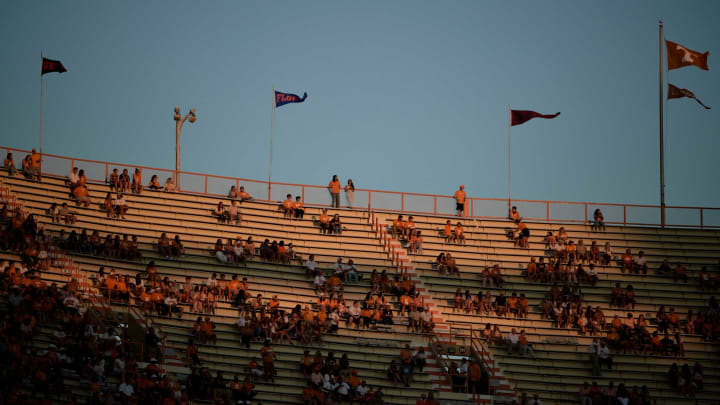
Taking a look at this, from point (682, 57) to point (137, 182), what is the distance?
24.5 m

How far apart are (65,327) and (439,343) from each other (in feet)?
41.8

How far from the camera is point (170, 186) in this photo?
4438cm

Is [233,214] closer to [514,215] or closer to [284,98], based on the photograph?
[284,98]

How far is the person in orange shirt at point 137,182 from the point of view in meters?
43.5

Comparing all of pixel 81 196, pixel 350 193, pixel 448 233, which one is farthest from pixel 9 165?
pixel 448 233

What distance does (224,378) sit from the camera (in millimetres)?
34406

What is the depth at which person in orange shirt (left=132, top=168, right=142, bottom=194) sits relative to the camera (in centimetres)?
4347

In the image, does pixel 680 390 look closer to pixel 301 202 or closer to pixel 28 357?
pixel 301 202

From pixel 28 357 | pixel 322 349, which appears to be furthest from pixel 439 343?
pixel 28 357

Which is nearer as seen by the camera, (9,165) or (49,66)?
(9,165)

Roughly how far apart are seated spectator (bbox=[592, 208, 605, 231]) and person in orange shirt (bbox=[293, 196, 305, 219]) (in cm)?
1232

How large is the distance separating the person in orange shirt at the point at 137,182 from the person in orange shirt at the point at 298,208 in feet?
21.0

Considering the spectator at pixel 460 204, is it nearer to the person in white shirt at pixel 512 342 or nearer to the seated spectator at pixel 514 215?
the seated spectator at pixel 514 215

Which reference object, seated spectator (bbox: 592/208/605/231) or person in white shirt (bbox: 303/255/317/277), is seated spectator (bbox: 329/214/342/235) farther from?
seated spectator (bbox: 592/208/605/231)
